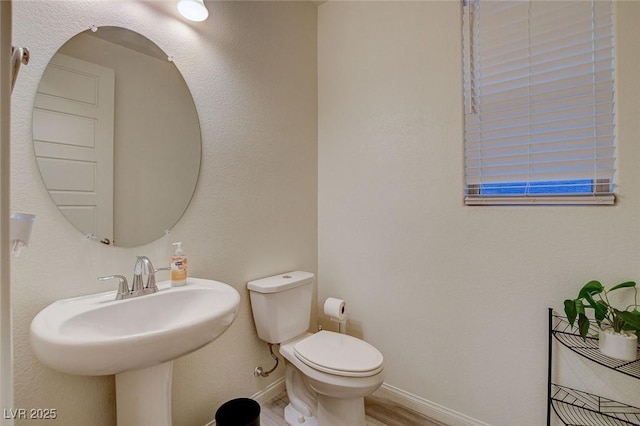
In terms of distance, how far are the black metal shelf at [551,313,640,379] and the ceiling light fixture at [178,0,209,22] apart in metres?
2.10

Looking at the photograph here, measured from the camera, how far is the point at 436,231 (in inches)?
65.4

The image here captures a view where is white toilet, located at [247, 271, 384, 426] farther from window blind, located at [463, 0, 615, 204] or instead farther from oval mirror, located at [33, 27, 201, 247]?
window blind, located at [463, 0, 615, 204]

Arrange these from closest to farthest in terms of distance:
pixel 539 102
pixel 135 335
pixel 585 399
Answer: pixel 135 335 < pixel 585 399 < pixel 539 102

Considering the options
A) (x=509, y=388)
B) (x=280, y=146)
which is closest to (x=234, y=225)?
(x=280, y=146)

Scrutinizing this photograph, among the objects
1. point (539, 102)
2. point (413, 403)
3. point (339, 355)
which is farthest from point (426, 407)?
point (539, 102)

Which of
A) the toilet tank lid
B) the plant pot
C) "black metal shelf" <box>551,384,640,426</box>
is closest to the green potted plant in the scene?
the plant pot

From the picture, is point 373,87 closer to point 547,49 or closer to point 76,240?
point 547,49

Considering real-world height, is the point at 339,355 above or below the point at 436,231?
below

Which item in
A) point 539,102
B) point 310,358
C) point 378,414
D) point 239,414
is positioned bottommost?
point 378,414

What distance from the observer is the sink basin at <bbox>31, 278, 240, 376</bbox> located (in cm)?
77

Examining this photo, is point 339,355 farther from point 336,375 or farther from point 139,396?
point 139,396

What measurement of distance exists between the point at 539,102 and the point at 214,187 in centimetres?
161

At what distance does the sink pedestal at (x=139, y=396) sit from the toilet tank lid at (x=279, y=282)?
2.00 feet

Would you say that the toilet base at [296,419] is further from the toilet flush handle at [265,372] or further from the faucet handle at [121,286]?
the faucet handle at [121,286]
